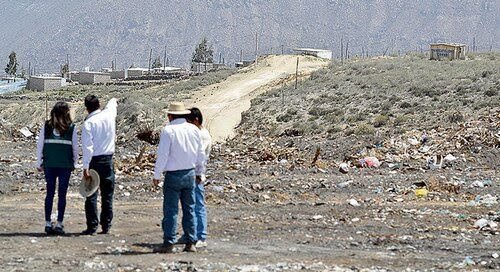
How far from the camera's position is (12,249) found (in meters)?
10.8

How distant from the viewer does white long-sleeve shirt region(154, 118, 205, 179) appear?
34.6 ft

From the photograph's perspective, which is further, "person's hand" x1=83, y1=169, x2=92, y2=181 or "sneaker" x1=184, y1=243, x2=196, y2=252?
"person's hand" x1=83, y1=169, x2=92, y2=181

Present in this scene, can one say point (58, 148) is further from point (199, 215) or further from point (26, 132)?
point (26, 132)

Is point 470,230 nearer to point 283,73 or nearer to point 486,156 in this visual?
point 486,156

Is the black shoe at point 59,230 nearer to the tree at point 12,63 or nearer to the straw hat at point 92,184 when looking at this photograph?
the straw hat at point 92,184

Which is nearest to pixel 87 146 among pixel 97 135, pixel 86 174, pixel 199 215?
pixel 97 135

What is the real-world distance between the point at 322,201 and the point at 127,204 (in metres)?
3.45

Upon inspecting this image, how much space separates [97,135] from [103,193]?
77cm

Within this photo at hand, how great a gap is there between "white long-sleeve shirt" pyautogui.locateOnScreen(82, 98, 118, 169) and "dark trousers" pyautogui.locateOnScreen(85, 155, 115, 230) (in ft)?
0.34

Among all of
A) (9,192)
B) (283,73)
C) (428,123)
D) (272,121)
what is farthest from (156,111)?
(9,192)

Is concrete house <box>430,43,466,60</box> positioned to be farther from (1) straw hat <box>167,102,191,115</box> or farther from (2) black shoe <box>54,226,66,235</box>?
(1) straw hat <box>167,102,191,115</box>

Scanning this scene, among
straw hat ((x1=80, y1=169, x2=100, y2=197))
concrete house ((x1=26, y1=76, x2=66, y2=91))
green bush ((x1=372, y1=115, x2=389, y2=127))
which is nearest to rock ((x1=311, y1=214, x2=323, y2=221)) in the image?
straw hat ((x1=80, y1=169, x2=100, y2=197))

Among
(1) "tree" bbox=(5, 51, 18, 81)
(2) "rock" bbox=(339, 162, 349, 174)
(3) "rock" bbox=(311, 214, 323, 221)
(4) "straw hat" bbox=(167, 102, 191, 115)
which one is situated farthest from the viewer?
(1) "tree" bbox=(5, 51, 18, 81)

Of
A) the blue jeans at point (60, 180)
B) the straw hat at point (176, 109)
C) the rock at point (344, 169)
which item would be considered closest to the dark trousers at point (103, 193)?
the blue jeans at point (60, 180)
